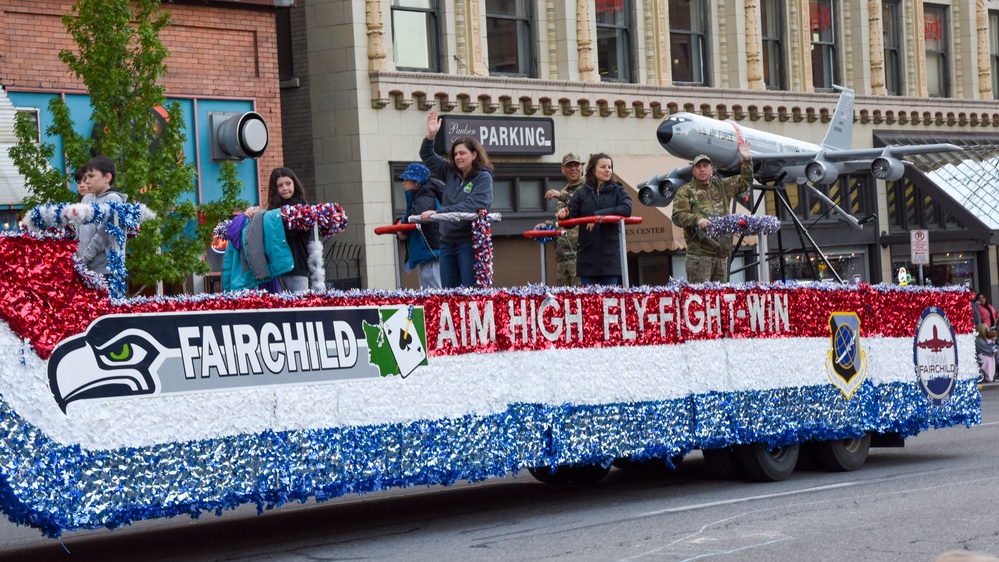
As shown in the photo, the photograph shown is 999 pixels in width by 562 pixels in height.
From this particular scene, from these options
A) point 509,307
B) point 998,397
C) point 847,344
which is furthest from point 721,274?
point 998,397

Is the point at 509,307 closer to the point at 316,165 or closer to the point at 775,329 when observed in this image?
the point at 775,329

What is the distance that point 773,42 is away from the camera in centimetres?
3203

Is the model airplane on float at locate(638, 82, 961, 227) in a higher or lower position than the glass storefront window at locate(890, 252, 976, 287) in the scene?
higher

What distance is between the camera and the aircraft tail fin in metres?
27.4

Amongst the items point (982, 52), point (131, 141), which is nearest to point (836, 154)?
point (131, 141)

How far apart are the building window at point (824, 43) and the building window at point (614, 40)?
5.85 m

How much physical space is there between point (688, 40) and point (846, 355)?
18.7 meters

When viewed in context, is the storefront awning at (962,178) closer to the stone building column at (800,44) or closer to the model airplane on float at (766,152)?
the stone building column at (800,44)

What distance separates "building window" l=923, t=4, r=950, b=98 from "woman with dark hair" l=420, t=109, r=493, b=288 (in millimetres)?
27152

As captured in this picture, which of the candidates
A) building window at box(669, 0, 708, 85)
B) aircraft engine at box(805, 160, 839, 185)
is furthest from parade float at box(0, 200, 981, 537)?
building window at box(669, 0, 708, 85)

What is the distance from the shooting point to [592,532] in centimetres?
952

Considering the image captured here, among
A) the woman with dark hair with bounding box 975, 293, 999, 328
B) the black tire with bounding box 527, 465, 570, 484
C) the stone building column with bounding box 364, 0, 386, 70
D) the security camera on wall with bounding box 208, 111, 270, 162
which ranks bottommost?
the black tire with bounding box 527, 465, 570, 484

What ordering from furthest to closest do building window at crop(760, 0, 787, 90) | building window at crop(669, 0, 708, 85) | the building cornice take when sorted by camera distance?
building window at crop(760, 0, 787, 90)
building window at crop(669, 0, 708, 85)
the building cornice

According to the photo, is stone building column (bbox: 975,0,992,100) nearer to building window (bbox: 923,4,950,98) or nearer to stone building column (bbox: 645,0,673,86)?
building window (bbox: 923,4,950,98)
